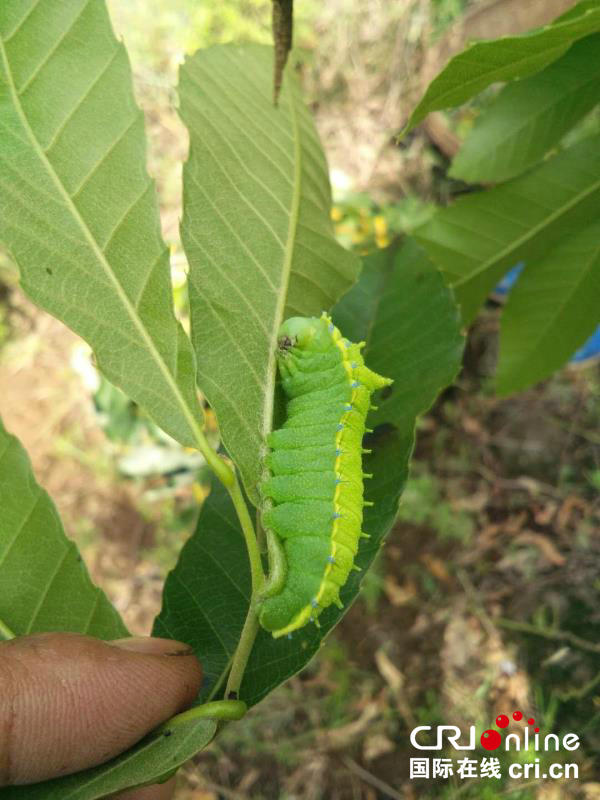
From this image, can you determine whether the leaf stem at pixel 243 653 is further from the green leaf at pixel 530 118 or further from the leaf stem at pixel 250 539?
the green leaf at pixel 530 118

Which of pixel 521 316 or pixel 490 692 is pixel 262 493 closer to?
pixel 521 316

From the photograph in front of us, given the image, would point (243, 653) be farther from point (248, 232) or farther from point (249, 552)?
point (248, 232)

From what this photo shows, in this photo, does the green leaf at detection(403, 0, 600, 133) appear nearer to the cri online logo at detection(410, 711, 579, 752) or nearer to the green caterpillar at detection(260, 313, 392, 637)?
the green caterpillar at detection(260, 313, 392, 637)

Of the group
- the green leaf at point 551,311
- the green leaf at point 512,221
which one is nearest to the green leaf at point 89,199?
the green leaf at point 512,221

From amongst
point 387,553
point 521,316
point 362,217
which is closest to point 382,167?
point 362,217

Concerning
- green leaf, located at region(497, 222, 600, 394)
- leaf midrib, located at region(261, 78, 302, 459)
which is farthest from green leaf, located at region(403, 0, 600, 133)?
green leaf, located at region(497, 222, 600, 394)

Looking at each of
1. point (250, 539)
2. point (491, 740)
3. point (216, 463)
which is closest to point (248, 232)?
point (216, 463)
